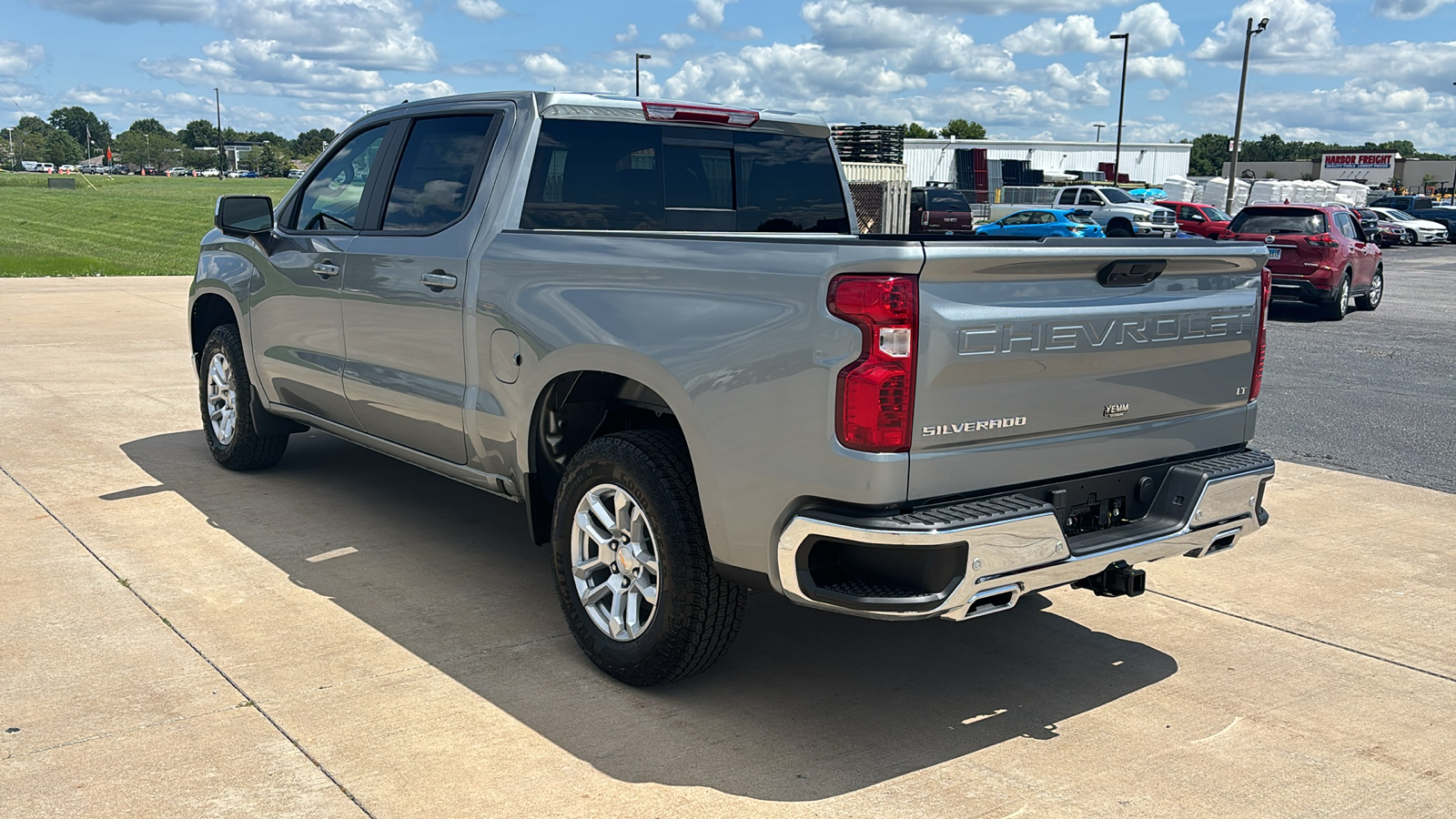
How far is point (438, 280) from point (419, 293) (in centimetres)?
16

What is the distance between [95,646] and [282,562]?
1098 mm

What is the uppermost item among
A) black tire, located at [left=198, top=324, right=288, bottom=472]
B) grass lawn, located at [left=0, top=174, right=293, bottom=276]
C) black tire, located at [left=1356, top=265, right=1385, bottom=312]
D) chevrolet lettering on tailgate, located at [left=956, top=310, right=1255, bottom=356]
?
chevrolet lettering on tailgate, located at [left=956, top=310, right=1255, bottom=356]

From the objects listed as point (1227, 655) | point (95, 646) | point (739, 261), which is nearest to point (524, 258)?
point (739, 261)

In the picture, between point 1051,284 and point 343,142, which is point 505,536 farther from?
point 1051,284

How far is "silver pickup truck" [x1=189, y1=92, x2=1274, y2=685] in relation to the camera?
3434 millimetres

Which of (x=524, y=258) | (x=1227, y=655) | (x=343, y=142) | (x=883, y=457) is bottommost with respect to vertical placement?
(x=1227, y=655)

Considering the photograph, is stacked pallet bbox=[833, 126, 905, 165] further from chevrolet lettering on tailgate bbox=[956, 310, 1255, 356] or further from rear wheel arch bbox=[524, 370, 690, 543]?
chevrolet lettering on tailgate bbox=[956, 310, 1255, 356]

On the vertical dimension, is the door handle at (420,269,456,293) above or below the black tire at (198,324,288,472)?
above

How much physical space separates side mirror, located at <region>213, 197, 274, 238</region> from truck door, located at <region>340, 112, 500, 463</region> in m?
1.02

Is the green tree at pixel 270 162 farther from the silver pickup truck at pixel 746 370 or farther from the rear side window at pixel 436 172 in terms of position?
the silver pickup truck at pixel 746 370

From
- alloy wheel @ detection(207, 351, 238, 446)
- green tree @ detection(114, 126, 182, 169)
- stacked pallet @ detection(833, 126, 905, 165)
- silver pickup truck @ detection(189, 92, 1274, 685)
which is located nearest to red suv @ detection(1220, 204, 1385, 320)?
stacked pallet @ detection(833, 126, 905, 165)

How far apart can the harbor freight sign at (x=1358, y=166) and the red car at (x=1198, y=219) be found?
233ft

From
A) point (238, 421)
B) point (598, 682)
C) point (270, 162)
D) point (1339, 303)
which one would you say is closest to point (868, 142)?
point (1339, 303)

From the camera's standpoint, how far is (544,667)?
4.43 meters
